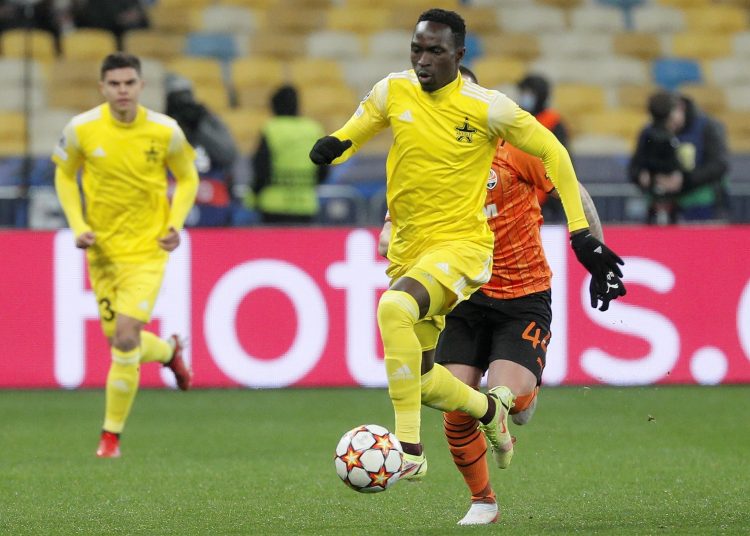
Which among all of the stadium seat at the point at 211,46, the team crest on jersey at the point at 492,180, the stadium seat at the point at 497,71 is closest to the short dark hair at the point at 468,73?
the team crest on jersey at the point at 492,180

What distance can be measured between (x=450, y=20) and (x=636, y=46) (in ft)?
41.1

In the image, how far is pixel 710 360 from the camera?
40.0ft

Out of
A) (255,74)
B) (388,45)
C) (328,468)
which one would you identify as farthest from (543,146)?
(388,45)

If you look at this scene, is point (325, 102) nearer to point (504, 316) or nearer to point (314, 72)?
point (314, 72)

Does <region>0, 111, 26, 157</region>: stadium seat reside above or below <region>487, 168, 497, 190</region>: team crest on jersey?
below

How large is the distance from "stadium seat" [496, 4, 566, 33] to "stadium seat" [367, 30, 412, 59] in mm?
1272

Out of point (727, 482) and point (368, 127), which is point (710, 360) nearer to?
point (727, 482)

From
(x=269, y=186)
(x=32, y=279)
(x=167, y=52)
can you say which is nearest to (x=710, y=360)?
(x=269, y=186)

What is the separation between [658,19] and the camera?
18781 mm

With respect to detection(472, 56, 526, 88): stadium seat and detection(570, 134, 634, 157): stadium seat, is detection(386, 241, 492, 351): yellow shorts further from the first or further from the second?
detection(472, 56, 526, 88): stadium seat

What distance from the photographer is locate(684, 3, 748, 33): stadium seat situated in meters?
18.8

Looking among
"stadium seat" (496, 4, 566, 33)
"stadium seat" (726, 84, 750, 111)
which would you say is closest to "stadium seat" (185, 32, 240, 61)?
"stadium seat" (496, 4, 566, 33)

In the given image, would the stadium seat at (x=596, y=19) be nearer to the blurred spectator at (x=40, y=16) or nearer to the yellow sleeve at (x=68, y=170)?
the blurred spectator at (x=40, y=16)

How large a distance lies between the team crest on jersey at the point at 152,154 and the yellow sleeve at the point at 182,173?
0.08m
